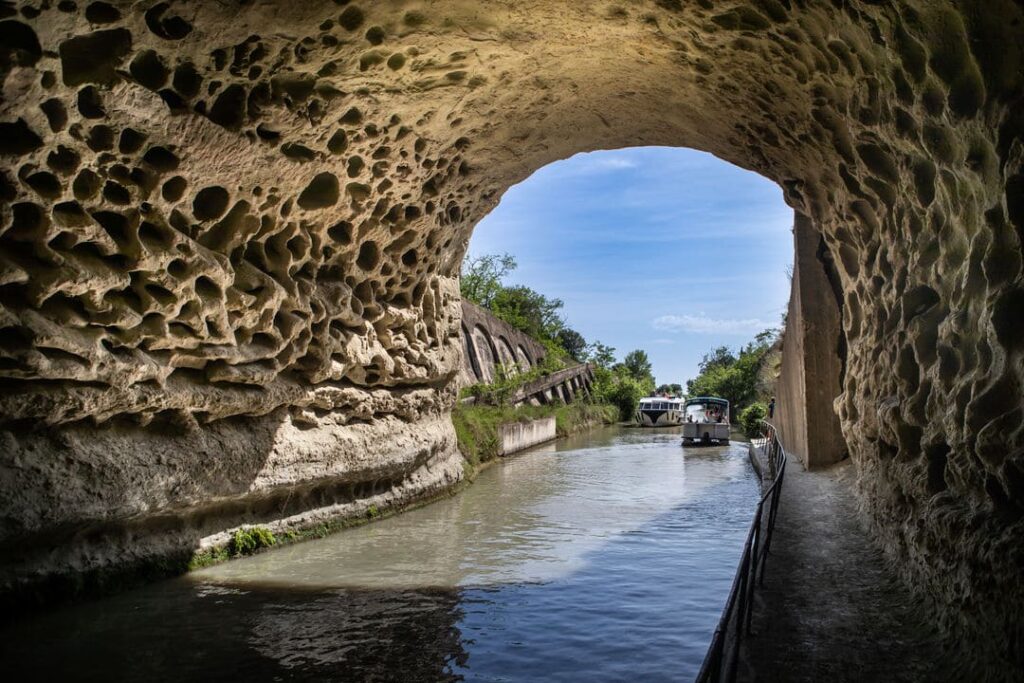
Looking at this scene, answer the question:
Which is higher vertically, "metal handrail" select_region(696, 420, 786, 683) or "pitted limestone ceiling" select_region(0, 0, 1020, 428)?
"pitted limestone ceiling" select_region(0, 0, 1020, 428)

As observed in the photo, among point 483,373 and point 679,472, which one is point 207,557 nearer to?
point 679,472

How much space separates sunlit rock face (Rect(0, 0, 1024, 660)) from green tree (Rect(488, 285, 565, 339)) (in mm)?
24616

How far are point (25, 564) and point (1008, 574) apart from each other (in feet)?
22.4

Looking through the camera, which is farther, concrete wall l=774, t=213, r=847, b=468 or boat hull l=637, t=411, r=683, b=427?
boat hull l=637, t=411, r=683, b=427

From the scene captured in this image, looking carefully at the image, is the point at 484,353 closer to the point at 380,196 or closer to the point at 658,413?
the point at 658,413

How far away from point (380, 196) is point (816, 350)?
7.21 meters

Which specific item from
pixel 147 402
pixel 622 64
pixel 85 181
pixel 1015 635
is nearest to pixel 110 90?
pixel 85 181

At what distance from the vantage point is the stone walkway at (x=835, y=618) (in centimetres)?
418

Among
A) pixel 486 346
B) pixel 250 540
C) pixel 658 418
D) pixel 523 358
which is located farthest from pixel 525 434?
pixel 658 418

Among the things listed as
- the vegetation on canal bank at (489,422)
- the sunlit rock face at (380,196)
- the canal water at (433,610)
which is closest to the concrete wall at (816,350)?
the canal water at (433,610)

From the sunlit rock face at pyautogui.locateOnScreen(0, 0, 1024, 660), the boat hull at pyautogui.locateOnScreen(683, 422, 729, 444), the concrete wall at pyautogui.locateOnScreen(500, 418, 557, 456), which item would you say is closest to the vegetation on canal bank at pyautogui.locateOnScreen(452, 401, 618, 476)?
the concrete wall at pyautogui.locateOnScreen(500, 418, 557, 456)

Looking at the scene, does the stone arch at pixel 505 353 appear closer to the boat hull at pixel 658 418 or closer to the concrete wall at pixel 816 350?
the boat hull at pixel 658 418

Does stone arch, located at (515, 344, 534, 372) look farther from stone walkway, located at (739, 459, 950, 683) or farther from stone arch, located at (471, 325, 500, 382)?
stone walkway, located at (739, 459, 950, 683)

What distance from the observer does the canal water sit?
18.3ft
